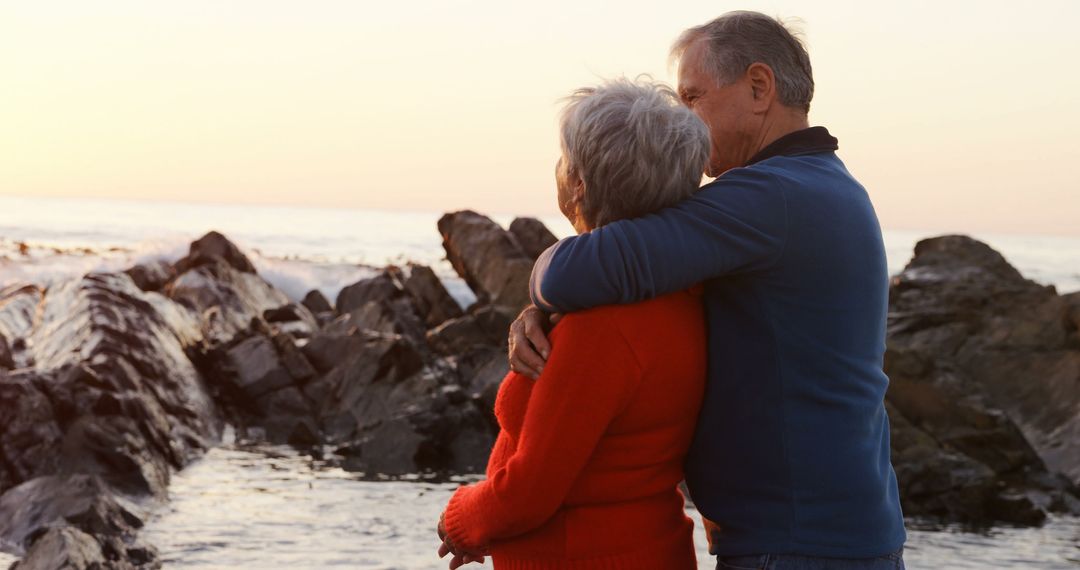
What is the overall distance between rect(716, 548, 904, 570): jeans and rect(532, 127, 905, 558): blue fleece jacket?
0.05ft

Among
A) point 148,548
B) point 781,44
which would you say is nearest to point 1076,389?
point 148,548

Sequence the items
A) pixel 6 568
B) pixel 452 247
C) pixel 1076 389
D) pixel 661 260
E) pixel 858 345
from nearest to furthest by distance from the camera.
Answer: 1. pixel 661 260
2. pixel 858 345
3. pixel 6 568
4. pixel 1076 389
5. pixel 452 247

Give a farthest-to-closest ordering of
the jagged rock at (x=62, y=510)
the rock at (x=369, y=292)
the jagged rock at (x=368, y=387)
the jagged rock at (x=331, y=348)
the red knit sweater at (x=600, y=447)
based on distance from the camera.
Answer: the rock at (x=369, y=292), the jagged rock at (x=331, y=348), the jagged rock at (x=368, y=387), the jagged rock at (x=62, y=510), the red knit sweater at (x=600, y=447)

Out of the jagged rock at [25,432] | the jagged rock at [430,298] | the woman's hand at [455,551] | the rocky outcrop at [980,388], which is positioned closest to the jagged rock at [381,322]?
the jagged rock at [430,298]

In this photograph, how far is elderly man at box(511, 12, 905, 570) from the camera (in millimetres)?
2797

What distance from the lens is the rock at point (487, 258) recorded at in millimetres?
19641

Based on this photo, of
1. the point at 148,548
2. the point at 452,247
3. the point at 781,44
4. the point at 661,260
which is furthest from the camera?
the point at 452,247

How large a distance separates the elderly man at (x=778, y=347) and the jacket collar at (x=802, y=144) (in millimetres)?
121

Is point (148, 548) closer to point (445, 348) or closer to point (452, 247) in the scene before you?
point (445, 348)

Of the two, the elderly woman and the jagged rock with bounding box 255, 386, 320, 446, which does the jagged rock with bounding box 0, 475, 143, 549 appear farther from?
the elderly woman

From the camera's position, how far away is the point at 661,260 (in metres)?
2.75

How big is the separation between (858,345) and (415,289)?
752 inches

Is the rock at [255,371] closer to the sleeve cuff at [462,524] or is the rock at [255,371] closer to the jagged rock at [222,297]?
the jagged rock at [222,297]

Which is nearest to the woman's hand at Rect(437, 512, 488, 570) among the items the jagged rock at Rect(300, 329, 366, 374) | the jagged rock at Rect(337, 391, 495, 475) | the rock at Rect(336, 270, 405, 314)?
the jagged rock at Rect(337, 391, 495, 475)
